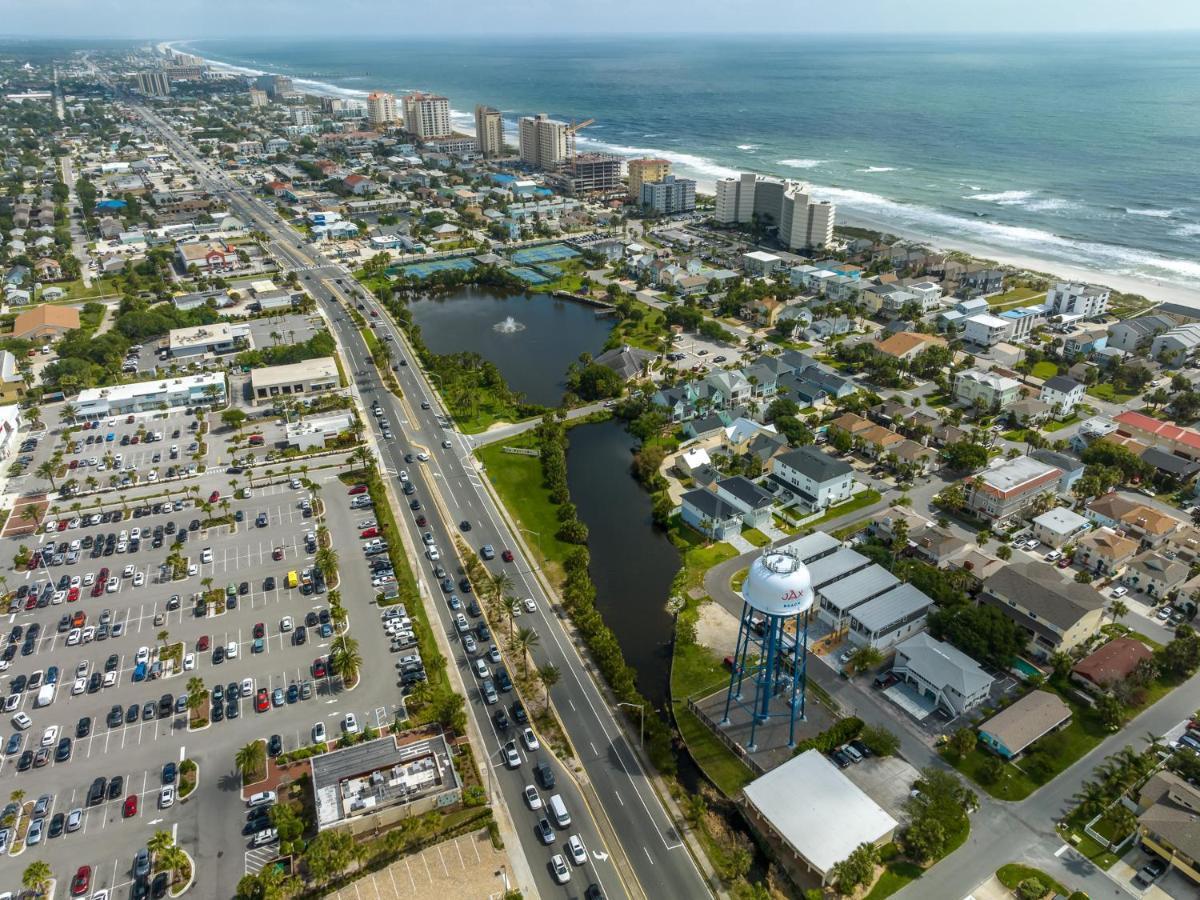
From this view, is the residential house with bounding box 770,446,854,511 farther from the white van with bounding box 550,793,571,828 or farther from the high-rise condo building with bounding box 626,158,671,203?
the high-rise condo building with bounding box 626,158,671,203

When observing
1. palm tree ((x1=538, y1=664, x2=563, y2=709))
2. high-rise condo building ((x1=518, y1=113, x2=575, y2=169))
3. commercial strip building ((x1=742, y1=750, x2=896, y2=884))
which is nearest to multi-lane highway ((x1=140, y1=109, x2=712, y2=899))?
palm tree ((x1=538, y1=664, x2=563, y2=709))

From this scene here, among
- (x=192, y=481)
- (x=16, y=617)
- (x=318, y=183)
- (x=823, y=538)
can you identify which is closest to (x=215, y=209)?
(x=318, y=183)

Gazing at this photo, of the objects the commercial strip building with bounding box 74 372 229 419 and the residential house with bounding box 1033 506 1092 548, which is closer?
the residential house with bounding box 1033 506 1092 548

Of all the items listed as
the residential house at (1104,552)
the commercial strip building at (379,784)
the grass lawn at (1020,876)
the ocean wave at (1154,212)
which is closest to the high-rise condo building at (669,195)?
the ocean wave at (1154,212)

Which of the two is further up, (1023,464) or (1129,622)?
(1023,464)

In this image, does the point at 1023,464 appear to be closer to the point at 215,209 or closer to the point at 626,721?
the point at 626,721

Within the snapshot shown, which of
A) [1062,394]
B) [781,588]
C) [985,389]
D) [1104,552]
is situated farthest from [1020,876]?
[1062,394]

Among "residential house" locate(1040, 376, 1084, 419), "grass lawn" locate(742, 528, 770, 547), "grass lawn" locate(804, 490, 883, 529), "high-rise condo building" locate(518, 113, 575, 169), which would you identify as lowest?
"grass lawn" locate(742, 528, 770, 547)
